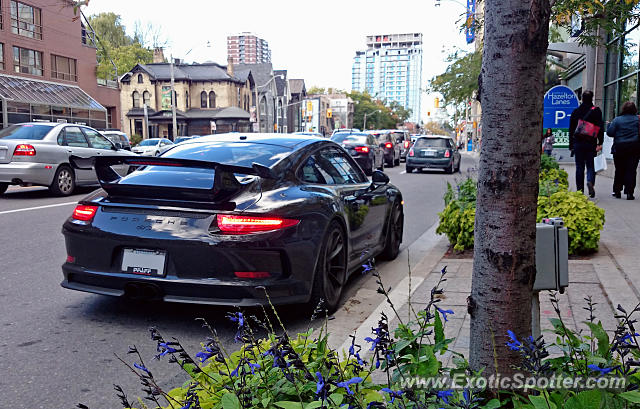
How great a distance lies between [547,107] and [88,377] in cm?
1093

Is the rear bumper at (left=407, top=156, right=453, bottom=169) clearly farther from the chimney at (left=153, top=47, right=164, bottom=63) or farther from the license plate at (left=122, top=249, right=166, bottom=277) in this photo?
the chimney at (left=153, top=47, right=164, bottom=63)

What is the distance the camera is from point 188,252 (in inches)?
172

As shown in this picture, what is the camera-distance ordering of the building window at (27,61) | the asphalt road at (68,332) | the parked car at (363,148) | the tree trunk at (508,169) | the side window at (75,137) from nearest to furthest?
the tree trunk at (508,169) < the asphalt road at (68,332) < the side window at (75,137) < the parked car at (363,148) < the building window at (27,61)

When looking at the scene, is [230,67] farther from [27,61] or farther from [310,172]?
[310,172]

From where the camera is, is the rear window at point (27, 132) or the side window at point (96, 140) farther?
the side window at point (96, 140)

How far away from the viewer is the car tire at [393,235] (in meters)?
7.25

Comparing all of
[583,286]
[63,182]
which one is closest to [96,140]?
[63,182]

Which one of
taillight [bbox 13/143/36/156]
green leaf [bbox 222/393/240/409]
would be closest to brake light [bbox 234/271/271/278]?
green leaf [bbox 222/393/240/409]

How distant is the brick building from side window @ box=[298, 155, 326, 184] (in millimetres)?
31856

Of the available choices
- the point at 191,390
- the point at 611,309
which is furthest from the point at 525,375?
the point at 611,309

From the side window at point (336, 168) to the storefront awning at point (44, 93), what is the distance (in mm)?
33101

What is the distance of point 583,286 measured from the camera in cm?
550

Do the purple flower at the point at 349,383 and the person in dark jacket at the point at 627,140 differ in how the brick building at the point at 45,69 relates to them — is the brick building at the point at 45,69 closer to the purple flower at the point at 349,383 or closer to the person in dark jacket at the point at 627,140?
the person in dark jacket at the point at 627,140

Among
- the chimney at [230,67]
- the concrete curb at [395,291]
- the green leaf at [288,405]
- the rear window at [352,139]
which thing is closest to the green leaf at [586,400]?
the green leaf at [288,405]
